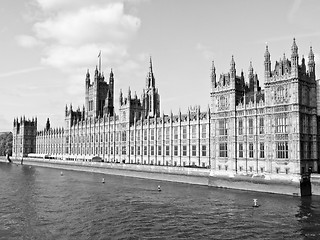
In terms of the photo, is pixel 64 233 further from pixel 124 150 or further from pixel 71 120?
pixel 71 120

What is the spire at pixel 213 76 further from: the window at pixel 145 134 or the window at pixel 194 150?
the window at pixel 145 134

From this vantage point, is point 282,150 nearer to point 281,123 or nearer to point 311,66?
Answer: point 281,123

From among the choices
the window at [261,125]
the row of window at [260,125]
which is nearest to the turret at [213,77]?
the row of window at [260,125]

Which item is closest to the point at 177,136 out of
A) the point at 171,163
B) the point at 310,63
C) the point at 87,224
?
the point at 171,163

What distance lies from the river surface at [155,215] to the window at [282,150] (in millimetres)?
8957

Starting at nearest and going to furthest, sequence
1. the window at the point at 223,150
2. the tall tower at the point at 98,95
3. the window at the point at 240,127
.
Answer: the window at the point at 240,127, the window at the point at 223,150, the tall tower at the point at 98,95

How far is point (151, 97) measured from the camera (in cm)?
15900

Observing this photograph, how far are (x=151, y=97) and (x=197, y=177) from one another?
262ft

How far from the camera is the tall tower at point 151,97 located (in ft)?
514

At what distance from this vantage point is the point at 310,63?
2913 inches

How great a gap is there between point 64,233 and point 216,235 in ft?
58.5

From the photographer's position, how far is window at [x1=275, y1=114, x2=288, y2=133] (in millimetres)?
69812

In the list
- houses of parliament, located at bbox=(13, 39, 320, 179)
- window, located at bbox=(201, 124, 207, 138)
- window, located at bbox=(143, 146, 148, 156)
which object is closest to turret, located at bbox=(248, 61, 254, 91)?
houses of parliament, located at bbox=(13, 39, 320, 179)

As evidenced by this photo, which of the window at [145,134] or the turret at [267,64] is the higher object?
the turret at [267,64]
